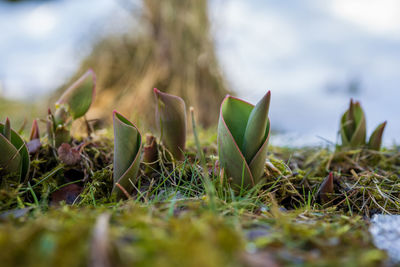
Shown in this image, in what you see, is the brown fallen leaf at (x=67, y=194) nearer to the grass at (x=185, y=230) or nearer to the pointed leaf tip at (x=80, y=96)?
the grass at (x=185, y=230)

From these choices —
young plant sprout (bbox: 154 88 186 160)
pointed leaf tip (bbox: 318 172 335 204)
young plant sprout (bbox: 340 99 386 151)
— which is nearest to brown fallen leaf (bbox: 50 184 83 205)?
young plant sprout (bbox: 154 88 186 160)

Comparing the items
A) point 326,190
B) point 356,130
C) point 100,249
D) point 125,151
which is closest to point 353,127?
point 356,130

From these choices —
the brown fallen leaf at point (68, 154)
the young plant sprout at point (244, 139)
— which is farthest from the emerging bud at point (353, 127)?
the brown fallen leaf at point (68, 154)

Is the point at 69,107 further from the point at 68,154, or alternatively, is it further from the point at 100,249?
the point at 100,249

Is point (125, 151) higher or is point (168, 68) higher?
point (168, 68)

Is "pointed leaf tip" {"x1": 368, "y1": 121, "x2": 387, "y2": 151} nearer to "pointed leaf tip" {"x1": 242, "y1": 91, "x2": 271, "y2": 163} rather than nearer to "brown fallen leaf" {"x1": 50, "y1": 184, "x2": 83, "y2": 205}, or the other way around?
"pointed leaf tip" {"x1": 242, "y1": 91, "x2": 271, "y2": 163}

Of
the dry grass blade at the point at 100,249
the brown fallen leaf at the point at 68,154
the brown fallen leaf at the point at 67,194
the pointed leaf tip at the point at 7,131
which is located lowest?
the brown fallen leaf at the point at 67,194

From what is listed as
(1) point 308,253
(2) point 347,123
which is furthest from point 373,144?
(1) point 308,253
